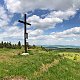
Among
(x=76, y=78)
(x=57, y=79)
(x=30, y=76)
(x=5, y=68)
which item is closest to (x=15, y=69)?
(x=5, y=68)

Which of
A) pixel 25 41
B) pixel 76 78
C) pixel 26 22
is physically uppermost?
pixel 26 22

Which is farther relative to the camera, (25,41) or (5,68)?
(25,41)

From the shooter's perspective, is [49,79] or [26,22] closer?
[49,79]

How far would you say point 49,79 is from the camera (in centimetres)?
1886

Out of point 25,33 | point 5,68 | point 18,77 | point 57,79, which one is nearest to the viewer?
point 18,77

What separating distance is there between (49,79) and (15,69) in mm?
3570

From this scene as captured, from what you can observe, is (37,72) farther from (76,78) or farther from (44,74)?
(76,78)

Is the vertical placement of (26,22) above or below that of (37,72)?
above

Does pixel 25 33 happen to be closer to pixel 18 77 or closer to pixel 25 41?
pixel 25 41

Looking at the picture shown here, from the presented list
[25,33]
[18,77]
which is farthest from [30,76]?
[25,33]

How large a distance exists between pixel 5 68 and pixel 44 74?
12.3 ft

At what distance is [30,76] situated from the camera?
1878 centimetres

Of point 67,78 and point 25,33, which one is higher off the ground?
point 25,33

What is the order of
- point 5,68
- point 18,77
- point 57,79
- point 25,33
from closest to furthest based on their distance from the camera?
point 18,77 < point 57,79 < point 5,68 < point 25,33
